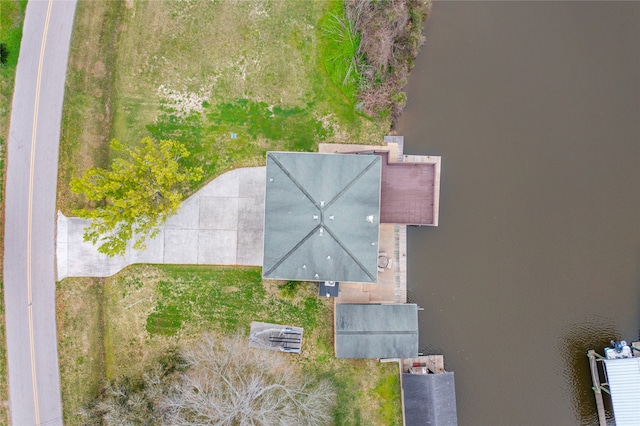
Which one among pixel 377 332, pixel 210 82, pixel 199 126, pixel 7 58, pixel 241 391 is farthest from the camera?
pixel 210 82

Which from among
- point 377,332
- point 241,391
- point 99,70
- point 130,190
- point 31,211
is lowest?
point 241,391

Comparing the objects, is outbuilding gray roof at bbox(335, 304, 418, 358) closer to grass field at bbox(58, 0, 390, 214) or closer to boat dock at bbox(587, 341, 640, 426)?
grass field at bbox(58, 0, 390, 214)

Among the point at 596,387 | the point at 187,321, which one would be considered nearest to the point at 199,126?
the point at 187,321

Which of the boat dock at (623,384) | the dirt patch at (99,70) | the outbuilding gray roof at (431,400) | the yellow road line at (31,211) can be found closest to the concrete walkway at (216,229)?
the yellow road line at (31,211)

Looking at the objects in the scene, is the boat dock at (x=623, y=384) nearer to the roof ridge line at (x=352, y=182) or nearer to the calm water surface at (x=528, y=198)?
the calm water surface at (x=528, y=198)

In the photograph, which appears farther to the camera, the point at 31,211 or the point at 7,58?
the point at 7,58

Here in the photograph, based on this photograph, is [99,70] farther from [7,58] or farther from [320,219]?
[320,219]

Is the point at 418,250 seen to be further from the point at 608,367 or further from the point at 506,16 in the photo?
the point at 506,16

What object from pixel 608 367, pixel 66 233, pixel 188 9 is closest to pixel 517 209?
pixel 608 367
